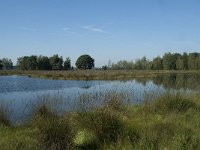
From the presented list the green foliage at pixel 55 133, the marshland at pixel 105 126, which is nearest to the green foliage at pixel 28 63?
the marshland at pixel 105 126

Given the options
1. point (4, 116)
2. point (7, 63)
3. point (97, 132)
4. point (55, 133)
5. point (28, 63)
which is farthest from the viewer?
point (7, 63)

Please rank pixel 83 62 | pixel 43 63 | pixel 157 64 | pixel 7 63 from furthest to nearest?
pixel 7 63 < pixel 83 62 < pixel 157 64 < pixel 43 63

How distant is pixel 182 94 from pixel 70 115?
5538 mm

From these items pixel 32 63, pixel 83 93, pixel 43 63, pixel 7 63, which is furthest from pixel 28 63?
pixel 83 93

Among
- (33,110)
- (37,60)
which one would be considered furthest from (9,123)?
(37,60)

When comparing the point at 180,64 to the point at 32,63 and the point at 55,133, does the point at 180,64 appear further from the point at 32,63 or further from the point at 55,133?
the point at 55,133

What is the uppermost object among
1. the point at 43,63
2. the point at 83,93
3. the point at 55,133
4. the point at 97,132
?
the point at 43,63

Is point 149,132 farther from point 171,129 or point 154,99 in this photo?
point 154,99

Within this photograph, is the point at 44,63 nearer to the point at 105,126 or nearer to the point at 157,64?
the point at 157,64

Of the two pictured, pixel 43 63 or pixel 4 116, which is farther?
pixel 43 63

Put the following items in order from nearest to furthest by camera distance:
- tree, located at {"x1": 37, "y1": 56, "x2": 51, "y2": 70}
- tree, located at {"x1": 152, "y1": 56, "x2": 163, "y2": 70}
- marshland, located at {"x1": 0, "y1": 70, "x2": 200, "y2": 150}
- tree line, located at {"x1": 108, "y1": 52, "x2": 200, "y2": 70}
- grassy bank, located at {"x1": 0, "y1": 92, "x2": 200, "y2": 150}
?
grassy bank, located at {"x1": 0, "y1": 92, "x2": 200, "y2": 150} < marshland, located at {"x1": 0, "y1": 70, "x2": 200, "y2": 150} < tree line, located at {"x1": 108, "y1": 52, "x2": 200, "y2": 70} < tree, located at {"x1": 37, "y1": 56, "x2": 51, "y2": 70} < tree, located at {"x1": 152, "y1": 56, "x2": 163, "y2": 70}

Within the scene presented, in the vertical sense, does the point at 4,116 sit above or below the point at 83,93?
below

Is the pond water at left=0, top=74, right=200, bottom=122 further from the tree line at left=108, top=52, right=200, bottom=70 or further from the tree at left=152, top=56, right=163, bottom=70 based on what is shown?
the tree at left=152, top=56, right=163, bottom=70

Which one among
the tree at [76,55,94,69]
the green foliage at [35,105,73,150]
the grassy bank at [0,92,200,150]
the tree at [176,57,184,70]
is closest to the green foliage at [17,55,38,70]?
the tree at [76,55,94,69]
